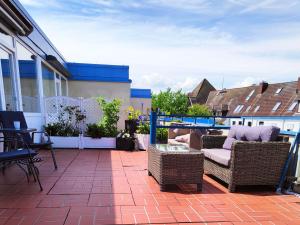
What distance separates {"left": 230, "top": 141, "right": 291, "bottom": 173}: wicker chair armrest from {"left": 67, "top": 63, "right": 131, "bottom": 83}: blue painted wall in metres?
7.01

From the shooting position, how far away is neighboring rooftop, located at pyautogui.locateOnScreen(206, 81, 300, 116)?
18816 millimetres

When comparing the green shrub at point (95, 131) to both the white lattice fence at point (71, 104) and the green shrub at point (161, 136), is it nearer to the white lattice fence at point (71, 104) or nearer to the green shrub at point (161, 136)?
the white lattice fence at point (71, 104)

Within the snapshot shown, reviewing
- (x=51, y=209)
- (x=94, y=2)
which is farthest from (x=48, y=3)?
(x=51, y=209)

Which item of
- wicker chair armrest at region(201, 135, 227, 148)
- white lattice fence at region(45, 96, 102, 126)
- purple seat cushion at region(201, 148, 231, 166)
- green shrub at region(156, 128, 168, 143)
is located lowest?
green shrub at region(156, 128, 168, 143)

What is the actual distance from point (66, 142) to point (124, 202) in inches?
138

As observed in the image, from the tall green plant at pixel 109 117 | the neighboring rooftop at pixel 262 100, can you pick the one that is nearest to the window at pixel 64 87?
the tall green plant at pixel 109 117

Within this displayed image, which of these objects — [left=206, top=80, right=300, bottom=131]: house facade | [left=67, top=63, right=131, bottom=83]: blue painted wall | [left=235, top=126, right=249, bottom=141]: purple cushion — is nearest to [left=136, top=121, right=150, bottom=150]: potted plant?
[left=235, top=126, right=249, bottom=141]: purple cushion

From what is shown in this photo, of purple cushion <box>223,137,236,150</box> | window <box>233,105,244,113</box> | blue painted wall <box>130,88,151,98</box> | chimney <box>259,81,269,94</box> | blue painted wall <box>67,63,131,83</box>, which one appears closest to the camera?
purple cushion <box>223,137,236,150</box>

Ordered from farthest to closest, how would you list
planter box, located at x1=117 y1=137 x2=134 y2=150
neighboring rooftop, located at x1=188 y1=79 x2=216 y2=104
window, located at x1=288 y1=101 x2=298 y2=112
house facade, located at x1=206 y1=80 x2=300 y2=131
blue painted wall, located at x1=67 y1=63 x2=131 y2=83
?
neighboring rooftop, located at x1=188 y1=79 x2=216 y2=104, house facade, located at x1=206 y1=80 x2=300 y2=131, window, located at x1=288 y1=101 x2=298 y2=112, blue painted wall, located at x1=67 y1=63 x2=131 y2=83, planter box, located at x1=117 y1=137 x2=134 y2=150

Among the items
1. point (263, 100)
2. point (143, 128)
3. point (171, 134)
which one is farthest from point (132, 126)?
point (263, 100)

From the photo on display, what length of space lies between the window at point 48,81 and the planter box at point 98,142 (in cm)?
200

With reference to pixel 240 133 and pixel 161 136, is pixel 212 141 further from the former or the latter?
pixel 161 136

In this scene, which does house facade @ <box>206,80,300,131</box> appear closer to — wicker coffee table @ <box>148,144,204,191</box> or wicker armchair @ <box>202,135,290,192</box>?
wicker armchair @ <box>202,135,290,192</box>

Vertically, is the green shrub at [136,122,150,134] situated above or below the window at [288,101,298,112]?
below
